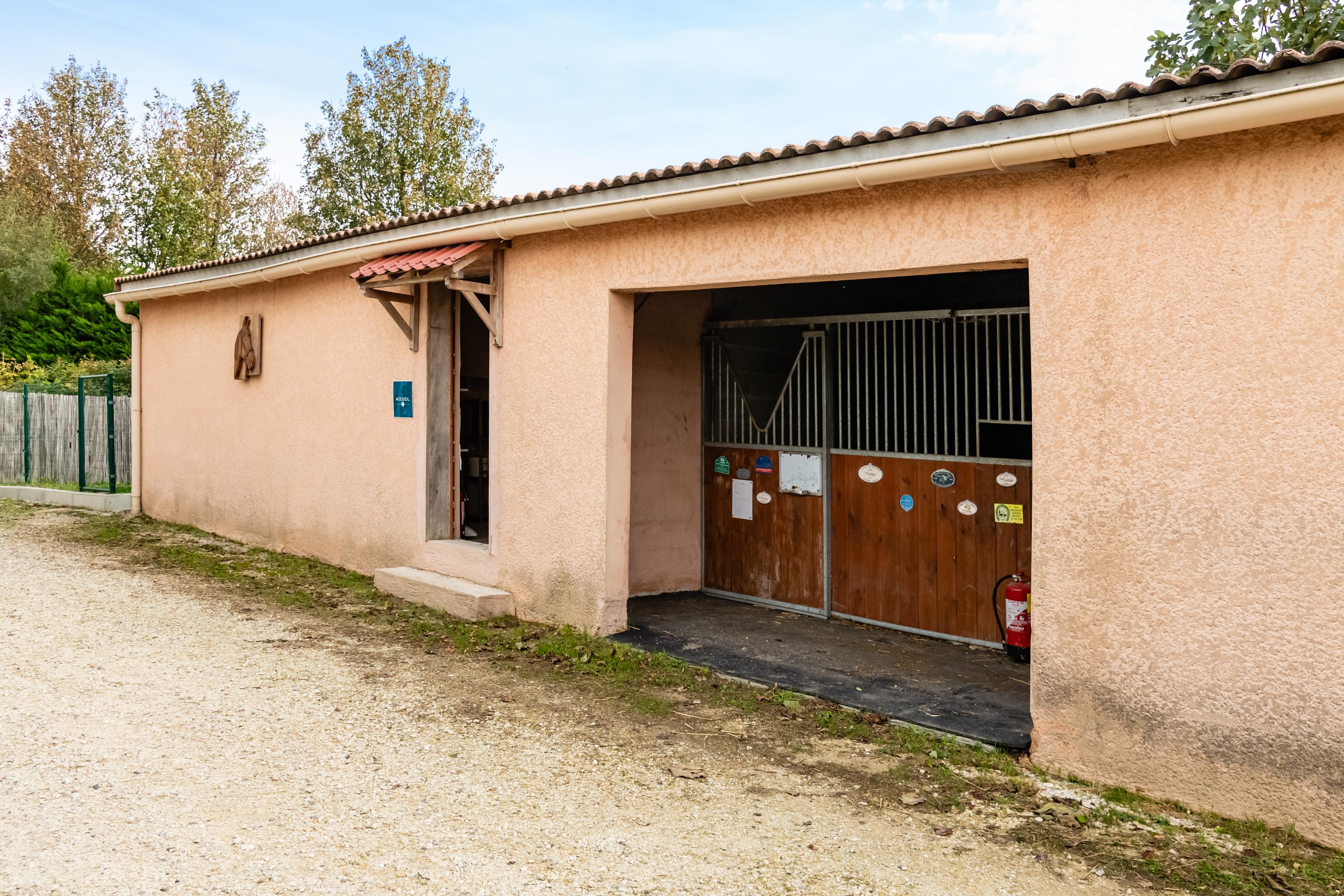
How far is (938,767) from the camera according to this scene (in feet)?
15.6

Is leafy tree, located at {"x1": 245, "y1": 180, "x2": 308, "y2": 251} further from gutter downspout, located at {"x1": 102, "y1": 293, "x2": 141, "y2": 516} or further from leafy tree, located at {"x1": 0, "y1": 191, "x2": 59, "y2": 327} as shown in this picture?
gutter downspout, located at {"x1": 102, "y1": 293, "x2": 141, "y2": 516}

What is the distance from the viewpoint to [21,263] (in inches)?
1024

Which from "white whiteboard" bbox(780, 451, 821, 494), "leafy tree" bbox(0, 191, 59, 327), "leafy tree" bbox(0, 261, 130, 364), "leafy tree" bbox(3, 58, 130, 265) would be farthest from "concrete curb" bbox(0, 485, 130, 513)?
"leafy tree" bbox(3, 58, 130, 265)

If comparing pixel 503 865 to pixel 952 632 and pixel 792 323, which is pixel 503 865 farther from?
pixel 792 323

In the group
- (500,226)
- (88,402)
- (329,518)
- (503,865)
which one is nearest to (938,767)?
(503,865)

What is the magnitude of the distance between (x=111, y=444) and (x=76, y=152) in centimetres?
2290

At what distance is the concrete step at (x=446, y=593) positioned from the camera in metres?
7.71

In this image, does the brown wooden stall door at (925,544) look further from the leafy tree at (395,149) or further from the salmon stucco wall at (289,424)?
the leafy tree at (395,149)

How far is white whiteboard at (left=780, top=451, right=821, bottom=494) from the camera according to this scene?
7973mm

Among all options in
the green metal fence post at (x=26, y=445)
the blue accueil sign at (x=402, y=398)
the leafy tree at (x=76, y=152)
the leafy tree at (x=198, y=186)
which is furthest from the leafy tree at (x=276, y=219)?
the blue accueil sign at (x=402, y=398)

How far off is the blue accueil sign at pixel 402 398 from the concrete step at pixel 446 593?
1412 mm

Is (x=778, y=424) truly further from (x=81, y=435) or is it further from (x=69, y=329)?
(x=69, y=329)

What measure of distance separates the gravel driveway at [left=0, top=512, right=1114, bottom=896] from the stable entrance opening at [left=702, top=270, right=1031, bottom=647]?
275 centimetres

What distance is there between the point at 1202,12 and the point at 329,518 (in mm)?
10762
